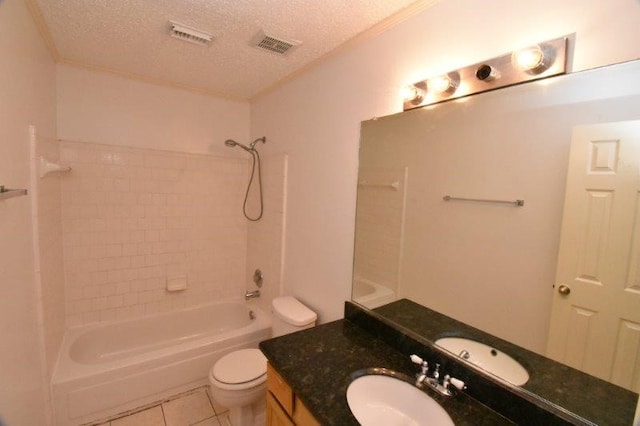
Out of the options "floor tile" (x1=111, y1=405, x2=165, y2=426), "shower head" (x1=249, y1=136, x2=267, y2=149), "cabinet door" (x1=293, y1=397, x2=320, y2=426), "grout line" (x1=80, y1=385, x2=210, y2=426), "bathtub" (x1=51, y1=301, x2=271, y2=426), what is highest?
"shower head" (x1=249, y1=136, x2=267, y2=149)

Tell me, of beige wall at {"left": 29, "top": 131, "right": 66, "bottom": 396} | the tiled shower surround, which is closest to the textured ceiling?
beige wall at {"left": 29, "top": 131, "right": 66, "bottom": 396}

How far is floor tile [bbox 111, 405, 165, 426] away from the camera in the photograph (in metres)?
1.96

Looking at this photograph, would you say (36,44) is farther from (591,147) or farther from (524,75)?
(591,147)

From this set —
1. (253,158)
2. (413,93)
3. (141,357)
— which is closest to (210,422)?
(141,357)

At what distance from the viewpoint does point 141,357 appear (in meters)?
2.07

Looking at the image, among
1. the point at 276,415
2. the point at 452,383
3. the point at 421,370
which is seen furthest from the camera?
the point at 276,415

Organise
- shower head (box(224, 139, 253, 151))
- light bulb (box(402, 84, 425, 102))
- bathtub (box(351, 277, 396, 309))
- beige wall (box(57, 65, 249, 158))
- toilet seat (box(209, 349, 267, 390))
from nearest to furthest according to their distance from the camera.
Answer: light bulb (box(402, 84, 425, 102)) < bathtub (box(351, 277, 396, 309)) < toilet seat (box(209, 349, 267, 390)) < beige wall (box(57, 65, 249, 158)) < shower head (box(224, 139, 253, 151))

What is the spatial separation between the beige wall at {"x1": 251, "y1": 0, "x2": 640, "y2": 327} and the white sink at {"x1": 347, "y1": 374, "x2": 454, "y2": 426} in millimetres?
637

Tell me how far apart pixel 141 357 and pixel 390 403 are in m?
1.83

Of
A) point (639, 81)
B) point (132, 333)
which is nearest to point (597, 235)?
point (639, 81)

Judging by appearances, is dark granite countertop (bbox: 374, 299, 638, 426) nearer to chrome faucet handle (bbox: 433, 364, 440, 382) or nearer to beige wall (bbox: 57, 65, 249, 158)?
chrome faucet handle (bbox: 433, 364, 440, 382)

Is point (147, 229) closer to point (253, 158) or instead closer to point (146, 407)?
point (253, 158)

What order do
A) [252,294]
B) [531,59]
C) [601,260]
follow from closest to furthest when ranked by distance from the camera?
[601,260] < [531,59] < [252,294]

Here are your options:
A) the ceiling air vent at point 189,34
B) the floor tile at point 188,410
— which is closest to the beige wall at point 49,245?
the floor tile at point 188,410
